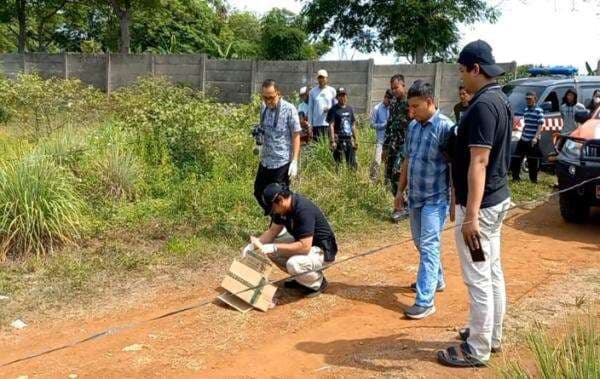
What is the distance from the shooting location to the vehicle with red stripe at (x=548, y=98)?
35.1ft

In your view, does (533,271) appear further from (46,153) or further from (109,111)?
(109,111)

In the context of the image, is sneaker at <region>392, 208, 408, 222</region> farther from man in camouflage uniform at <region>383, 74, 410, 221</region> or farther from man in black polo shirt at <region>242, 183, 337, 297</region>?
man in black polo shirt at <region>242, 183, 337, 297</region>

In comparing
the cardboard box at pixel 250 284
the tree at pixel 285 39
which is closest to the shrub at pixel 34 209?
the cardboard box at pixel 250 284

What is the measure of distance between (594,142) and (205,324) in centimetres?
502

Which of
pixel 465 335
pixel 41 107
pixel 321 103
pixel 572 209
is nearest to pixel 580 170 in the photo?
pixel 572 209

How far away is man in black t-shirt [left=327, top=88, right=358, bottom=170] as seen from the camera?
31.0 feet

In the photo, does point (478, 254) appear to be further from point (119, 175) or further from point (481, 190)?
point (119, 175)

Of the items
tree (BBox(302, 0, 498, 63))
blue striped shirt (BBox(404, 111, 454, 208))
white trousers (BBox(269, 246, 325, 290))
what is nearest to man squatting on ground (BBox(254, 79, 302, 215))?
white trousers (BBox(269, 246, 325, 290))

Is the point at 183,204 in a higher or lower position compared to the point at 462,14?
lower

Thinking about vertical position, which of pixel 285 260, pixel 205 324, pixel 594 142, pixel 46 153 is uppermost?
pixel 594 142

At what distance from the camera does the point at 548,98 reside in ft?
36.4

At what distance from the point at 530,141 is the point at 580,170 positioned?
3203 millimetres

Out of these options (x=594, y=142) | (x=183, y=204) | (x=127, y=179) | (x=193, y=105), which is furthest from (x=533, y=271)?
(x=193, y=105)

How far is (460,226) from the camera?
373cm
